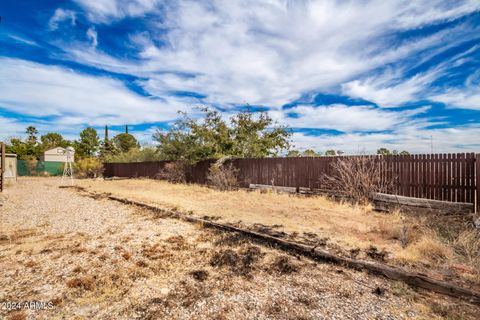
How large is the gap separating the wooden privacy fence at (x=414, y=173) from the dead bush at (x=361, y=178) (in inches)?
5.4

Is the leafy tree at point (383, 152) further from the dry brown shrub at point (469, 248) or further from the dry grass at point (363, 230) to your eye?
the dry brown shrub at point (469, 248)

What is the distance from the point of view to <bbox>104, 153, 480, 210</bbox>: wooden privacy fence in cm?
611

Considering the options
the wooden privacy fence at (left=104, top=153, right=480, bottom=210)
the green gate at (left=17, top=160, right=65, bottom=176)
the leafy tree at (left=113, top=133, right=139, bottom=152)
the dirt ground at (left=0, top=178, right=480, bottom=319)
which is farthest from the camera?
the leafy tree at (left=113, top=133, right=139, bottom=152)

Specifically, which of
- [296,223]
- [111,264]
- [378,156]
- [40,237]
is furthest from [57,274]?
[378,156]

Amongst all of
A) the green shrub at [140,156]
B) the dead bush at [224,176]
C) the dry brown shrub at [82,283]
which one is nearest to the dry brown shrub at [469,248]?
the dry brown shrub at [82,283]

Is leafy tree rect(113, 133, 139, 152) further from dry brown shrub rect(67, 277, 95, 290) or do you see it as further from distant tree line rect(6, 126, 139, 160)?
dry brown shrub rect(67, 277, 95, 290)

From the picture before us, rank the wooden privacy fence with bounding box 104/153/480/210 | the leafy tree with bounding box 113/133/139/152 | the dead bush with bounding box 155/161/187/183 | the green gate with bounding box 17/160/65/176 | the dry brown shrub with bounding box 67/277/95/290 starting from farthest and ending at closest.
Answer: the leafy tree with bounding box 113/133/139/152 → the green gate with bounding box 17/160/65/176 → the dead bush with bounding box 155/161/187/183 → the wooden privacy fence with bounding box 104/153/480/210 → the dry brown shrub with bounding box 67/277/95/290

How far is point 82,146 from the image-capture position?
3872 centimetres

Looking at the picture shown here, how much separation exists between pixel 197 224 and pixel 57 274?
2.72 m

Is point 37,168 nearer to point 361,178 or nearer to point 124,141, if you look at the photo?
point 124,141

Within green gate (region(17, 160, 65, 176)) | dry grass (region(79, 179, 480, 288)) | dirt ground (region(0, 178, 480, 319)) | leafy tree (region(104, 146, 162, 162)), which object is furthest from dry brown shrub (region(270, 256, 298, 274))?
green gate (region(17, 160, 65, 176))

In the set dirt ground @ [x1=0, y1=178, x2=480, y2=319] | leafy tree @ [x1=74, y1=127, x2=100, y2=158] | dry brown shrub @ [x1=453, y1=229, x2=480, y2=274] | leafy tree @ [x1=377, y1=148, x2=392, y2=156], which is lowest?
dirt ground @ [x1=0, y1=178, x2=480, y2=319]

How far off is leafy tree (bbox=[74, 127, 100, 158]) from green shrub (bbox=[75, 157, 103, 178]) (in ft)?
57.6

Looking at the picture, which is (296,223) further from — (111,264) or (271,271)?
(111,264)
